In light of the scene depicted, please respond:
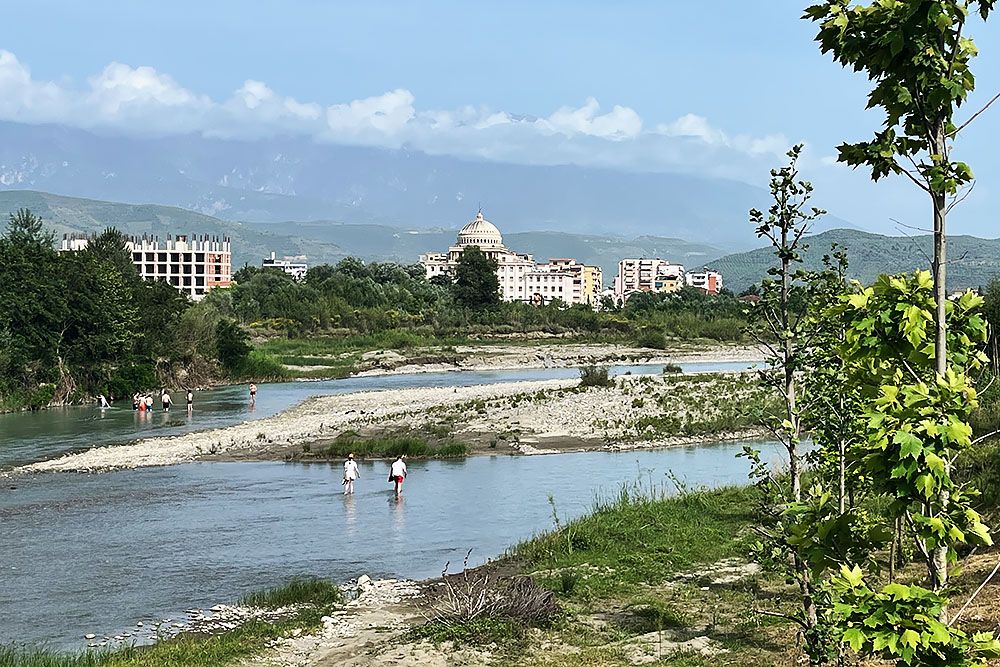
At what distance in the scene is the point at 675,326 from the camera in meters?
127

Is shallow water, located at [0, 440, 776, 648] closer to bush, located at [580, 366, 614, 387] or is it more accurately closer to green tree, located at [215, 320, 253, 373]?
bush, located at [580, 366, 614, 387]

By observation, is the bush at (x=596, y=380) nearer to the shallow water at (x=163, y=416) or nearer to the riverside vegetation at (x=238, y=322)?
the shallow water at (x=163, y=416)

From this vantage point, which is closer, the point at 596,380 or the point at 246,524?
the point at 246,524

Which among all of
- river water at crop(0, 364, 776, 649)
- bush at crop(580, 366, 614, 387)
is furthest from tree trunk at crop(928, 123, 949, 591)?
bush at crop(580, 366, 614, 387)

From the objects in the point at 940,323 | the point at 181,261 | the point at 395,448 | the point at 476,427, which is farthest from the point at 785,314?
the point at 181,261

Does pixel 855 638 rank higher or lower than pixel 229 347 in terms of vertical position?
lower

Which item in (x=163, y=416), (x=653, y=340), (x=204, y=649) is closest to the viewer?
(x=204, y=649)

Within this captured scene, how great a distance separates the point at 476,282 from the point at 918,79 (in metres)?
138

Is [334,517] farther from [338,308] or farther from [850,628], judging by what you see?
[338,308]

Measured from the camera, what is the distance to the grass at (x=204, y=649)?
14500 mm

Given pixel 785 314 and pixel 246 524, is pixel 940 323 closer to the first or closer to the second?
pixel 785 314

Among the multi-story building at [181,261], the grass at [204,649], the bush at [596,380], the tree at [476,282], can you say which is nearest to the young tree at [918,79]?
the grass at [204,649]

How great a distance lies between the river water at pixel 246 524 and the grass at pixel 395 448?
1.24 metres

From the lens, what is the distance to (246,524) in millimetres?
27000
